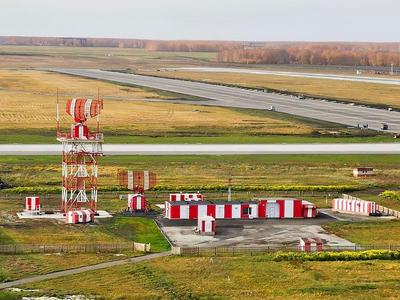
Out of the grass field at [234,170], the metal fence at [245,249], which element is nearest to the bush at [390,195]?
the grass field at [234,170]

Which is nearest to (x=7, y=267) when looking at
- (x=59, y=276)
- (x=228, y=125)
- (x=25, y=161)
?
(x=59, y=276)

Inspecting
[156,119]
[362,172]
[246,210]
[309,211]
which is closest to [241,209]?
[246,210]

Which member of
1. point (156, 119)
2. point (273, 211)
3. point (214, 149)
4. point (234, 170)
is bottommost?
point (273, 211)

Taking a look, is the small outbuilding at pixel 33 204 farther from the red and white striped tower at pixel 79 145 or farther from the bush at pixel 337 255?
the bush at pixel 337 255

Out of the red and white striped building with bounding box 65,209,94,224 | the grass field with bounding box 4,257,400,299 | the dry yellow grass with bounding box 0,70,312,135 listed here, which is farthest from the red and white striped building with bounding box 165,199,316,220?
the dry yellow grass with bounding box 0,70,312,135

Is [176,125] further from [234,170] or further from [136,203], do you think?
[136,203]

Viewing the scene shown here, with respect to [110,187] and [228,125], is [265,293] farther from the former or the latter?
[228,125]
